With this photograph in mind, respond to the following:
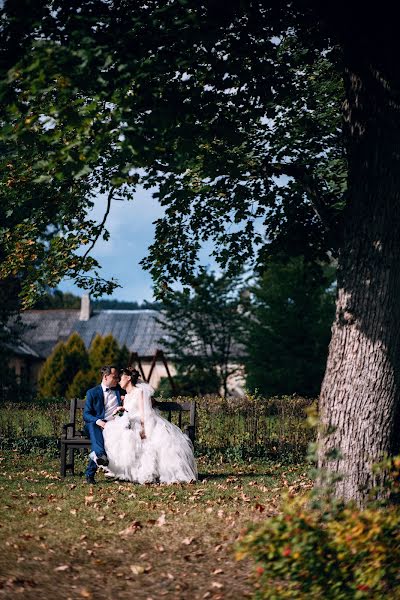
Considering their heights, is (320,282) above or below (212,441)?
above

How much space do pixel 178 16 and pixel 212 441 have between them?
989cm

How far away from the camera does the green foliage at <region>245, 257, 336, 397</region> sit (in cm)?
2816

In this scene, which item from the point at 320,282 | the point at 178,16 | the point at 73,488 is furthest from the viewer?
the point at 320,282

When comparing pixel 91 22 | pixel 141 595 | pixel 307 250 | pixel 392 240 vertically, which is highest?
pixel 91 22

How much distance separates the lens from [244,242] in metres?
14.1

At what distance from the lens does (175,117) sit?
7.86 meters

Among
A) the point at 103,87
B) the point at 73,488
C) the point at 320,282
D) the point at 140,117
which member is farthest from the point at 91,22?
the point at 320,282

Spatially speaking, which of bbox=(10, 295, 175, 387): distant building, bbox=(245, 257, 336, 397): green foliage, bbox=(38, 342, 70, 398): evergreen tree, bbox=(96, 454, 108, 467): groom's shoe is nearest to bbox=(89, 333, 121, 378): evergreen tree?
bbox=(38, 342, 70, 398): evergreen tree

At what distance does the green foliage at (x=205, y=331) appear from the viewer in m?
37.8

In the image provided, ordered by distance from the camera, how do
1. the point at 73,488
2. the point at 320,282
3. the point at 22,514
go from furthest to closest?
1. the point at 320,282
2. the point at 73,488
3. the point at 22,514

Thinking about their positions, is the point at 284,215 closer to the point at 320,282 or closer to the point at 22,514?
the point at 320,282

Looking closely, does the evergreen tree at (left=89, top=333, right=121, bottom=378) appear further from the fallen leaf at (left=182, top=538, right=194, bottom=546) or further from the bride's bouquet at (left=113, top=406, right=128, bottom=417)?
the fallen leaf at (left=182, top=538, right=194, bottom=546)

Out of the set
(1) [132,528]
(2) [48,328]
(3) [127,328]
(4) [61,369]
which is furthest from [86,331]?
(1) [132,528]

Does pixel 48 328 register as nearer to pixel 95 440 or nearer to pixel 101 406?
pixel 101 406
